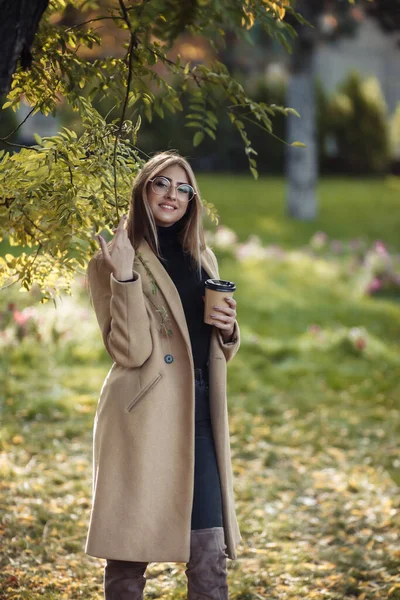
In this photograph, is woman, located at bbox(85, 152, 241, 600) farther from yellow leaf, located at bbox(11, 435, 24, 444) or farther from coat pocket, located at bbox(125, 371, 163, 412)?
yellow leaf, located at bbox(11, 435, 24, 444)

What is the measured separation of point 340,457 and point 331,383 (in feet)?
5.42

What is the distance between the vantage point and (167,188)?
10.7 feet

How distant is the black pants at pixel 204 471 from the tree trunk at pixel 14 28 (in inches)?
52.3

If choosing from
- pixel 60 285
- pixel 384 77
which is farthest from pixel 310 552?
pixel 384 77

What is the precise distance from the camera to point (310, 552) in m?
4.74

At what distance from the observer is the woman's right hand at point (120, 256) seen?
3078 mm

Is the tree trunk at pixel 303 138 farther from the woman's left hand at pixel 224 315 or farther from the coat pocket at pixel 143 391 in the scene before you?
the coat pocket at pixel 143 391

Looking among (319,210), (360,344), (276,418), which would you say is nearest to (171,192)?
(276,418)

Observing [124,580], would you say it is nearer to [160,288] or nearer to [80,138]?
[160,288]

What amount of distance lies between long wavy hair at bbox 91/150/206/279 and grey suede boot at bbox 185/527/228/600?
1018mm

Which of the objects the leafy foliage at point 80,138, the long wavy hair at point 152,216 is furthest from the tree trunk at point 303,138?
the long wavy hair at point 152,216

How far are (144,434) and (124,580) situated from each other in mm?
559

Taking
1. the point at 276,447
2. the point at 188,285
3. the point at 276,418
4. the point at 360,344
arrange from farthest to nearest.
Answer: the point at 360,344 → the point at 276,418 → the point at 276,447 → the point at 188,285

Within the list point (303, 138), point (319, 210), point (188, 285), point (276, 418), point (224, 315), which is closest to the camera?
point (224, 315)
